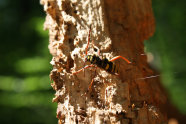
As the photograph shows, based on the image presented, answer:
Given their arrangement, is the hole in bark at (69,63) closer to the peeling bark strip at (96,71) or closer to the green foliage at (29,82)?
the peeling bark strip at (96,71)

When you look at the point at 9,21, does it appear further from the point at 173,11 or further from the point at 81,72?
the point at 81,72

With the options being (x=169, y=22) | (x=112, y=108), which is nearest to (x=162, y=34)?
(x=169, y=22)

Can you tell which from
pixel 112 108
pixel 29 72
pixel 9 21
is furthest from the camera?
pixel 9 21

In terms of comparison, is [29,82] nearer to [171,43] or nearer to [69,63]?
[69,63]

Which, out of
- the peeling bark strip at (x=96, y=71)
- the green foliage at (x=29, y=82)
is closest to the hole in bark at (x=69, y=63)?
the peeling bark strip at (x=96, y=71)

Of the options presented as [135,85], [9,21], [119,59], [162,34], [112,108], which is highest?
[9,21]

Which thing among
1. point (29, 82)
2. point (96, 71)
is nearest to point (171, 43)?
point (29, 82)
